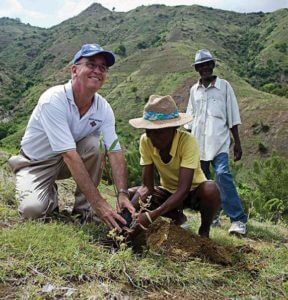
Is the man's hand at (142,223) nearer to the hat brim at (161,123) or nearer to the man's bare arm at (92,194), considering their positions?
the man's bare arm at (92,194)

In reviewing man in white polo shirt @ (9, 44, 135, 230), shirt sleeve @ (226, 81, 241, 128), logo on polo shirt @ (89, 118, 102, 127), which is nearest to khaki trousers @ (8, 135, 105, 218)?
man in white polo shirt @ (9, 44, 135, 230)

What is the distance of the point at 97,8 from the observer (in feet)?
434

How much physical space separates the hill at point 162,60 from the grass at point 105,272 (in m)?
25.4

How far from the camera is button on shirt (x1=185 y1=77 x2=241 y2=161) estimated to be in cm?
420

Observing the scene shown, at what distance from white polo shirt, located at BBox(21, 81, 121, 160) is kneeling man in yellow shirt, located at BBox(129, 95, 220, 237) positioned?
0.32m

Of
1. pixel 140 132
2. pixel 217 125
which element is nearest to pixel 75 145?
pixel 217 125

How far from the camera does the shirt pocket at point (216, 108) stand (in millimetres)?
4242

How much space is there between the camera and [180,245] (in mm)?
2592

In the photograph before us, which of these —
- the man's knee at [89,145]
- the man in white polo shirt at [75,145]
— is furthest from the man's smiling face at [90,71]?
the man's knee at [89,145]

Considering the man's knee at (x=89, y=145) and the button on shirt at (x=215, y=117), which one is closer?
the man's knee at (x=89, y=145)

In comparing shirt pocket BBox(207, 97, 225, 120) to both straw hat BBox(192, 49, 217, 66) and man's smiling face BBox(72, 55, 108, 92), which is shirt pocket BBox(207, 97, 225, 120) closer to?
straw hat BBox(192, 49, 217, 66)

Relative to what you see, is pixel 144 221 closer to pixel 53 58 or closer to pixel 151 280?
pixel 151 280

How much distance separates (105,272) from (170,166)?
1027 millimetres

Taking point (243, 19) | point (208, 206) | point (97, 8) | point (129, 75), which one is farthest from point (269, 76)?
point (97, 8)
